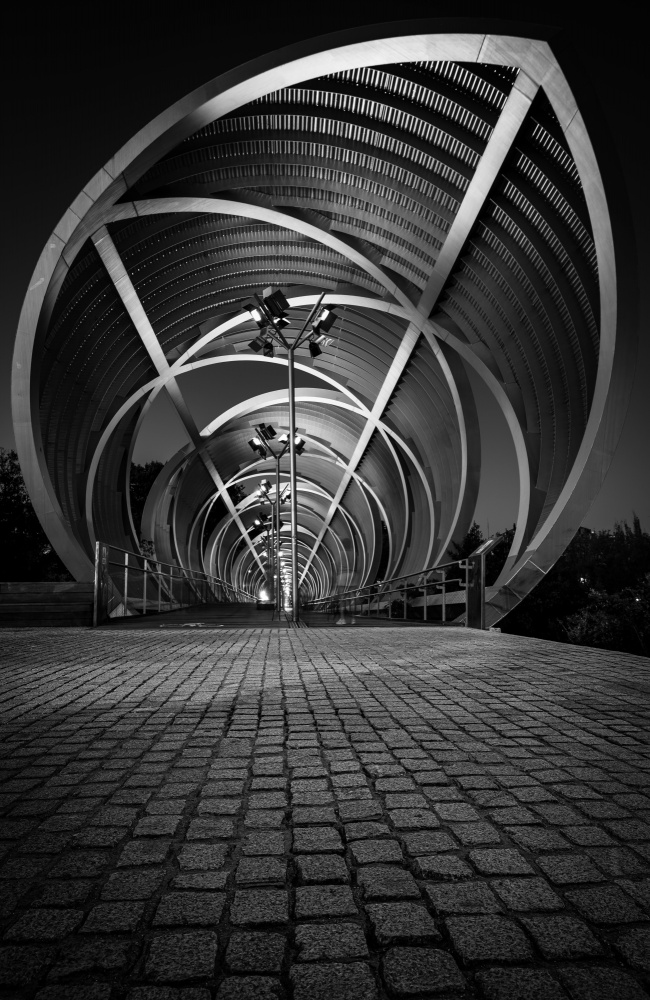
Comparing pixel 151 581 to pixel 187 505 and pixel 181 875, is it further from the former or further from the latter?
pixel 187 505

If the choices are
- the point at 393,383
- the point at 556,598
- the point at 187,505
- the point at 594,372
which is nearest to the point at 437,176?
the point at 594,372

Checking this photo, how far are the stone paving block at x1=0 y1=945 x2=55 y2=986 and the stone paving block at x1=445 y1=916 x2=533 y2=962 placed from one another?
948 mm

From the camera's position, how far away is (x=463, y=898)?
1.93 m

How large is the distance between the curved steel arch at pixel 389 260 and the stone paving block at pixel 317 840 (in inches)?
460

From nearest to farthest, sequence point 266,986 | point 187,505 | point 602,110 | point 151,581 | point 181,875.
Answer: point 266,986
point 181,875
point 602,110
point 151,581
point 187,505

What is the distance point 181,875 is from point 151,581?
15.2 metres

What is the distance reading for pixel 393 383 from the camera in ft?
86.0

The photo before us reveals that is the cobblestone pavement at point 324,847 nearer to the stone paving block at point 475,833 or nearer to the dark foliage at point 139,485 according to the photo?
the stone paving block at point 475,833

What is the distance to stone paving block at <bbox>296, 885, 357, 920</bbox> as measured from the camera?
6.05 ft

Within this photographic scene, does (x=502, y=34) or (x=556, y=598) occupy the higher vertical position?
(x=502, y=34)

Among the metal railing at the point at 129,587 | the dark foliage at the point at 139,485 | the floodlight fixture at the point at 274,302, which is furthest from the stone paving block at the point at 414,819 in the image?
the dark foliage at the point at 139,485

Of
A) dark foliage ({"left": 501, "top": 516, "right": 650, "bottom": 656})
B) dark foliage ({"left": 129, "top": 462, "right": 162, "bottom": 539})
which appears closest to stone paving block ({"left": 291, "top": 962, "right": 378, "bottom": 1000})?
dark foliage ({"left": 501, "top": 516, "right": 650, "bottom": 656})

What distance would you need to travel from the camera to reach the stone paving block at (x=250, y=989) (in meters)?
1.48

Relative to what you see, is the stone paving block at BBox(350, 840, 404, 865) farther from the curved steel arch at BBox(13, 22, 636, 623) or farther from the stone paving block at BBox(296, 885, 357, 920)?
the curved steel arch at BBox(13, 22, 636, 623)
